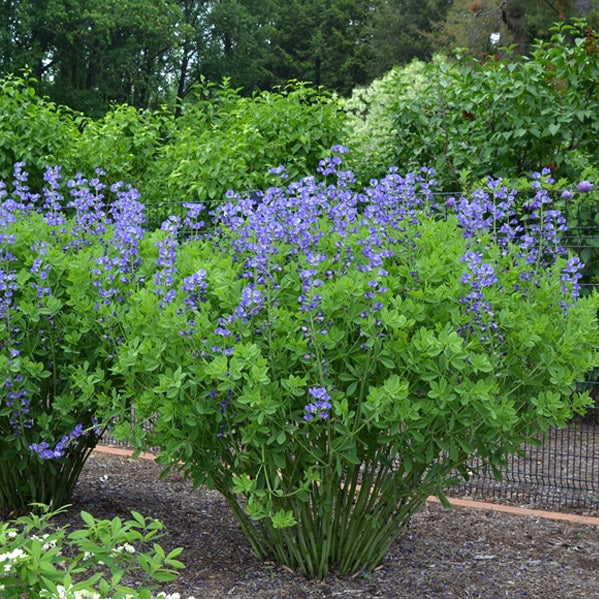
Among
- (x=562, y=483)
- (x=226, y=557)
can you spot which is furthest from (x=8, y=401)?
(x=562, y=483)

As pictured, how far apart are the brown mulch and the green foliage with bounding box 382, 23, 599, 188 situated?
295 cm

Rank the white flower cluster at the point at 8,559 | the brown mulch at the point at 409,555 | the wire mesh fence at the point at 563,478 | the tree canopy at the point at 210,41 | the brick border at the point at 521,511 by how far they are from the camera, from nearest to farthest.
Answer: the white flower cluster at the point at 8,559, the brown mulch at the point at 409,555, the brick border at the point at 521,511, the wire mesh fence at the point at 563,478, the tree canopy at the point at 210,41

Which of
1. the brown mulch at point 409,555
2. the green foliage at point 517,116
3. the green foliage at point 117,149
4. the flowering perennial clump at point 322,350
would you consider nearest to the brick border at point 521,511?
the brown mulch at point 409,555

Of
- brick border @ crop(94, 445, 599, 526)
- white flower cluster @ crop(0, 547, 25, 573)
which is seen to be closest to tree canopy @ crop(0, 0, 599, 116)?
brick border @ crop(94, 445, 599, 526)

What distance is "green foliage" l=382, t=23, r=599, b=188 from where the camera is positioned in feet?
21.2

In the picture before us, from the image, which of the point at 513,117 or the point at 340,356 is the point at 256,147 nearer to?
the point at 513,117

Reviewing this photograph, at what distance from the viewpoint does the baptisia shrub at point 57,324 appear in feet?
12.5

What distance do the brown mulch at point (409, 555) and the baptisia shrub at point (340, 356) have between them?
9.8 inches

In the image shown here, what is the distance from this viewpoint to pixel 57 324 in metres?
4.01

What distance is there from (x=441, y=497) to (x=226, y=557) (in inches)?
44.9

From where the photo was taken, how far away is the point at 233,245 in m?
3.61

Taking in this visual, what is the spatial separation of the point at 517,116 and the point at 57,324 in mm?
4055

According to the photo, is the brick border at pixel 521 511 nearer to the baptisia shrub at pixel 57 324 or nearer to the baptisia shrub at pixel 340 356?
the baptisia shrub at pixel 340 356

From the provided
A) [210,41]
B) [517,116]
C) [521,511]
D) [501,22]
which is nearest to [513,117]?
[517,116]
